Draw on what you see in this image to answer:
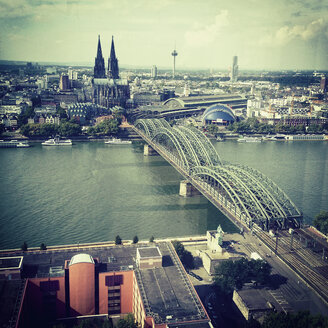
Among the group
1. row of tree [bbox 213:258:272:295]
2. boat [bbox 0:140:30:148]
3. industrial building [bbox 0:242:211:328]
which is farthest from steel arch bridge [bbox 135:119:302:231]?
boat [bbox 0:140:30:148]

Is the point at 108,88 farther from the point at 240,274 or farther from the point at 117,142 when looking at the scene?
the point at 240,274

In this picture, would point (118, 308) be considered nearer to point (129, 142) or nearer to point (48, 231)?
point (48, 231)

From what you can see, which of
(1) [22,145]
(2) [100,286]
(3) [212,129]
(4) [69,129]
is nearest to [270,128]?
(3) [212,129]

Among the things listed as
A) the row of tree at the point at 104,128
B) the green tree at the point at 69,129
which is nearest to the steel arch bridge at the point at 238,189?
the row of tree at the point at 104,128

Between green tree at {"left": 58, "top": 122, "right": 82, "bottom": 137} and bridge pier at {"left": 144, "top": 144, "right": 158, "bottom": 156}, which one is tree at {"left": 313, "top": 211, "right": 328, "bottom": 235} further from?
green tree at {"left": 58, "top": 122, "right": 82, "bottom": 137}

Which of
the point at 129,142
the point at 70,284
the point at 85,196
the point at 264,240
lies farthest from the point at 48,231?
the point at 129,142

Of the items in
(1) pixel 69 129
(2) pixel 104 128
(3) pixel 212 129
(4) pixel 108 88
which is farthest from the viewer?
(4) pixel 108 88
